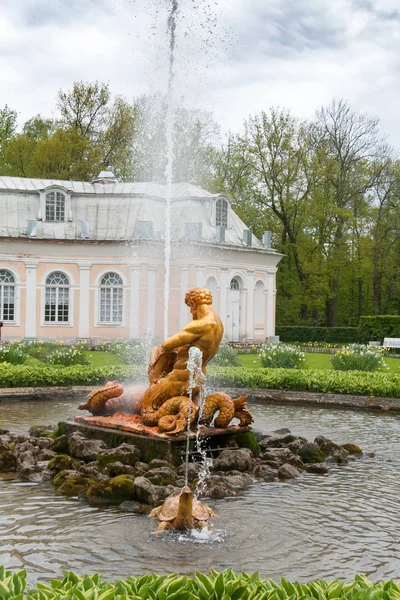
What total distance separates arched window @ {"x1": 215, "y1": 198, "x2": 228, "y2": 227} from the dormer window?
6.66 metres

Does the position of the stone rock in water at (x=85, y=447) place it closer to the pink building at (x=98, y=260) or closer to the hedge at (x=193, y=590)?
the hedge at (x=193, y=590)

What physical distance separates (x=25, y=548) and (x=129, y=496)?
1.58 m

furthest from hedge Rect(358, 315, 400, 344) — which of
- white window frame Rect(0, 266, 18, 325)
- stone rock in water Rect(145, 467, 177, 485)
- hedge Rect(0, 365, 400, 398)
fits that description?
stone rock in water Rect(145, 467, 177, 485)

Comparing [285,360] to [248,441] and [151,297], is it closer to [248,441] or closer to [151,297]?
[248,441]

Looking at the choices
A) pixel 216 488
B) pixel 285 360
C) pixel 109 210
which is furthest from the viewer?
pixel 109 210

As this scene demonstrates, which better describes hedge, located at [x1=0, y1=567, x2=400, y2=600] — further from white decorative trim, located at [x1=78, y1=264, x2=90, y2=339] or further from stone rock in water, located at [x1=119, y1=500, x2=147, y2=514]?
white decorative trim, located at [x1=78, y1=264, x2=90, y2=339]

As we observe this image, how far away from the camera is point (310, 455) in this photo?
9195 mm

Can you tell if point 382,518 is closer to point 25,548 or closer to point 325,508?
point 325,508

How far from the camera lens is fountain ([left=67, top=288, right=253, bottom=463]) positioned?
8.57 metres

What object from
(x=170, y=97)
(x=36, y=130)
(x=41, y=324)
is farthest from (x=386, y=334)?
(x=36, y=130)

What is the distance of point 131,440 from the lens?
8812 mm

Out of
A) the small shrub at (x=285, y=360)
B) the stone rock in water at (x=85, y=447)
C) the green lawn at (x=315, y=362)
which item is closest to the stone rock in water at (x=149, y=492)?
the stone rock in water at (x=85, y=447)

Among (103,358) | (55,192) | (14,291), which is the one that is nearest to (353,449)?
(103,358)

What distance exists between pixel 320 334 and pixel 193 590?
3503cm
